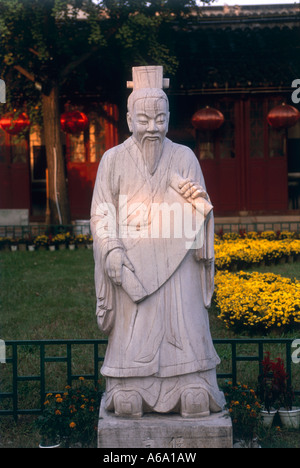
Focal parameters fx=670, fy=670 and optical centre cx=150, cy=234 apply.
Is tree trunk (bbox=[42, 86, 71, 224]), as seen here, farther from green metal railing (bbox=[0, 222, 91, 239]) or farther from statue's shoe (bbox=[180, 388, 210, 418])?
statue's shoe (bbox=[180, 388, 210, 418])

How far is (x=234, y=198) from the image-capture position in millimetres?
15578

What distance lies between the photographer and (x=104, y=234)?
4.39 meters

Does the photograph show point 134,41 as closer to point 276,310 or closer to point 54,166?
point 54,166

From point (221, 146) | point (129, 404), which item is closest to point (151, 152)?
point (129, 404)

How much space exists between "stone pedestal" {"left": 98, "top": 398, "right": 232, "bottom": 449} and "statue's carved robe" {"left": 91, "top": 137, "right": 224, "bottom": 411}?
15 centimetres

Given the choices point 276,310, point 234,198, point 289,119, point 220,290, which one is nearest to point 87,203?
point 234,198

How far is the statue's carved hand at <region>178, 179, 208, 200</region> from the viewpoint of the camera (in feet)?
14.4

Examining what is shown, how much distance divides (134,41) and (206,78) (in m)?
2.49

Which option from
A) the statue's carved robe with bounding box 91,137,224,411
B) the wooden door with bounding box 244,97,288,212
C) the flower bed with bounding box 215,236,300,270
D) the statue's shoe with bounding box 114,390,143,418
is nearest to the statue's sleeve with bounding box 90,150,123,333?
the statue's carved robe with bounding box 91,137,224,411

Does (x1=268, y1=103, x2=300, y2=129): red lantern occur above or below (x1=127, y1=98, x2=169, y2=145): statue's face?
above

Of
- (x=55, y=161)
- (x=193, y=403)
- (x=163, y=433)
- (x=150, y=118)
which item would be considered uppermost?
(x=55, y=161)

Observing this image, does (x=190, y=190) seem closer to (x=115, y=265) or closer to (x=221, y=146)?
(x=115, y=265)

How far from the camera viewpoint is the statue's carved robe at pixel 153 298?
4332 millimetres

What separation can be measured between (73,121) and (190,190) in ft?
33.2
